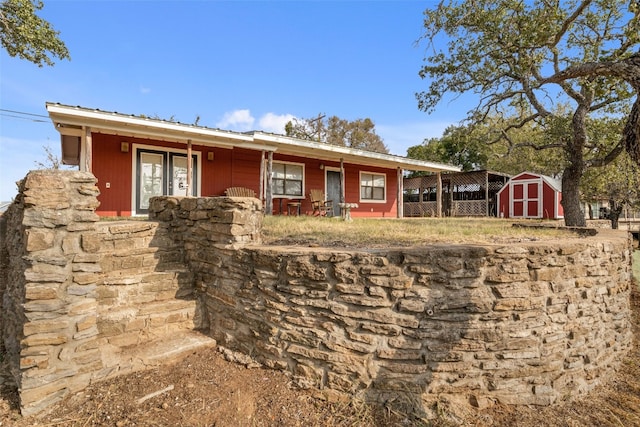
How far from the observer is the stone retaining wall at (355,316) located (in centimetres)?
285

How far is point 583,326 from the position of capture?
344cm

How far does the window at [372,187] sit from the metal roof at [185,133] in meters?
1.09

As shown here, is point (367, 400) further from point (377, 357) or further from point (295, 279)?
point (295, 279)

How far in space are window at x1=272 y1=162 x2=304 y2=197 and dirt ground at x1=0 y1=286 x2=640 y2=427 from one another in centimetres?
785

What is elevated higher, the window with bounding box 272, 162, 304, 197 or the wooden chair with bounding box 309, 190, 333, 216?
the window with bounding box 272, 162, 304, 197

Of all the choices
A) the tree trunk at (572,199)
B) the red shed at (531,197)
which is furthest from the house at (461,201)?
the tree trunk at (572,199)

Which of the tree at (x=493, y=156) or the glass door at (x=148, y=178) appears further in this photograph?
the tree at (x=493, y=156)

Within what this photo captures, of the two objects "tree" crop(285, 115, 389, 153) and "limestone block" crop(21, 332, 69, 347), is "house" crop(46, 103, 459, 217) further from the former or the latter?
"tree" crop(285, 115, 389, 153)

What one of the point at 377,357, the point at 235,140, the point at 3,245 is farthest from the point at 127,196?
the point at 377,357

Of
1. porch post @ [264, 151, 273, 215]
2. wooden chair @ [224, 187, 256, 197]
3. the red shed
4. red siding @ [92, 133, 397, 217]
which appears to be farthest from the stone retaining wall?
the red shed

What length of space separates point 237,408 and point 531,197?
18214mm

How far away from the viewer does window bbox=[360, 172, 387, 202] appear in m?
12.7

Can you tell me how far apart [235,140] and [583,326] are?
26.7 feet

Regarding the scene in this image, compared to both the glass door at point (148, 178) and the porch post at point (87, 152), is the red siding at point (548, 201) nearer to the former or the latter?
the glass door at point (148, 178)
